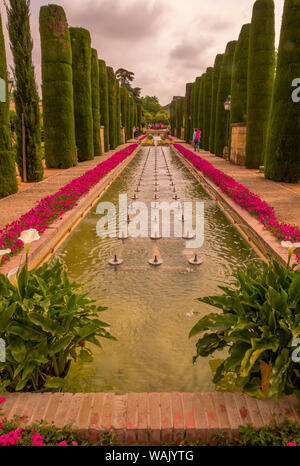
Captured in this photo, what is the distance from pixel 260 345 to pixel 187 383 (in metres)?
0.96

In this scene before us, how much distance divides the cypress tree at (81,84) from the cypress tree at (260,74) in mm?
A: 8867

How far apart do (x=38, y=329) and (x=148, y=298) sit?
2244mm

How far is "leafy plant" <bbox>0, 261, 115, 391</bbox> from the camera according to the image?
8.68 ft

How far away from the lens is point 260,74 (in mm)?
15266

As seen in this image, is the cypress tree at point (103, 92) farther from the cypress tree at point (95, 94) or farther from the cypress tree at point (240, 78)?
Result: the cypress tree at point (240, 78)

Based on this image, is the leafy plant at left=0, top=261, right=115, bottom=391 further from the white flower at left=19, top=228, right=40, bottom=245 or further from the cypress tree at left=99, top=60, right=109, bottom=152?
the cypress tree at left=99, top=60, right=109, bottom=152

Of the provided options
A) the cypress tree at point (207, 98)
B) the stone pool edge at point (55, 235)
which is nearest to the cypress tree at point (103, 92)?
the cypress tree at point (207, 98)

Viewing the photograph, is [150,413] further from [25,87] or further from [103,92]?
[103,92]

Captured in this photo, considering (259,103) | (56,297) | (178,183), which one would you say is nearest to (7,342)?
(56,297)

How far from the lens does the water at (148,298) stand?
3264mm

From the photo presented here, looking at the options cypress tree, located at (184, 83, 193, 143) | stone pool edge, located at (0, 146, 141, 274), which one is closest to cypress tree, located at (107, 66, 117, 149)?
cypress tree, located at (184, 83, 193, 143)

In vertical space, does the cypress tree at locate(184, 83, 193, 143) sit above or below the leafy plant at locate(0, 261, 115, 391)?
above

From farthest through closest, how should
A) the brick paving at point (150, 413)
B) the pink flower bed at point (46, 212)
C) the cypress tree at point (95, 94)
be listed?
the cypress tree at point (95, 94)
the pink flower bed at point (46, 212)
the brick paving at point (150, 413)

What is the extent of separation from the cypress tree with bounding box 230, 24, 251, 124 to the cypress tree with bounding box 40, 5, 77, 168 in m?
8.23
